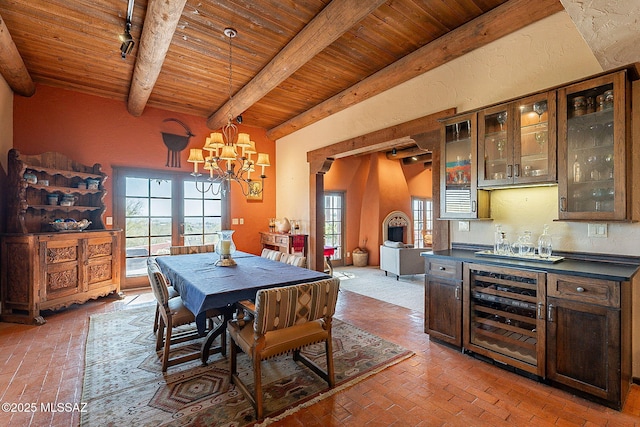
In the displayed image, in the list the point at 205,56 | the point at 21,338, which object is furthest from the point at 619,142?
the point at 21,338

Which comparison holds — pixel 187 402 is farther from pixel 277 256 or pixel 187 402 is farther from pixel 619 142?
pixel 619 142

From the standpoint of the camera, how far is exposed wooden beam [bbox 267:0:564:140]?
258cm

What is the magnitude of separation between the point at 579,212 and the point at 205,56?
13.6ft

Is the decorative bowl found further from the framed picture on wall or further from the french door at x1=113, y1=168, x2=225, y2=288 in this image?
the framed picture on wall

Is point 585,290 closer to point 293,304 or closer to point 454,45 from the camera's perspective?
point 293,304

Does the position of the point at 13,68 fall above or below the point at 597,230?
above

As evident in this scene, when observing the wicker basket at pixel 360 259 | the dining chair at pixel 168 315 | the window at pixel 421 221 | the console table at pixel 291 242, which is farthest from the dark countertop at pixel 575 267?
the window at pixel 421 221

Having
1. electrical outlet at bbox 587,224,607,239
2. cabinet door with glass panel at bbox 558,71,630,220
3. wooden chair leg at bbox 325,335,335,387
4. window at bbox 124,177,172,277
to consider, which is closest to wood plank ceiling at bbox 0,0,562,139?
cabinet door with glass panel at bbox 558,71,630,220

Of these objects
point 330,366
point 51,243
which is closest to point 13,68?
point 51,243

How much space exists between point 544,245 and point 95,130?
624 centimetres

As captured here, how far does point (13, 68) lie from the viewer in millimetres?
3547

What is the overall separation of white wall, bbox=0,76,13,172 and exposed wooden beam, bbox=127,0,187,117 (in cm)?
151

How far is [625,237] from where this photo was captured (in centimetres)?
229

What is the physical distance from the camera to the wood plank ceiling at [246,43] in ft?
8.82
